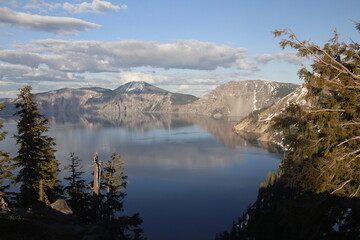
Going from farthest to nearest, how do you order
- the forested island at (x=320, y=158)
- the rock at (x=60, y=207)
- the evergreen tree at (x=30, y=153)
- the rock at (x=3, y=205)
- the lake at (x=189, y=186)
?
the lake at (x=189, y=186) < the evergreen tree at (x=30, y=153) < the rock at (x=60, y=207) < the rock at (x=3, y=205) < the forested island at (x=320, y=158)

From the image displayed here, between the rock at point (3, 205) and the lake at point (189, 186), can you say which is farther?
the lake at point (189, 186)

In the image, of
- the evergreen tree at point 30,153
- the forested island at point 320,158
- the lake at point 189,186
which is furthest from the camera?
the lake at point 189,186

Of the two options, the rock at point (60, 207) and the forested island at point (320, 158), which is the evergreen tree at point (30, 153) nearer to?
the rock at point (60, 207)

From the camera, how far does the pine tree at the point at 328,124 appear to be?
37.2 ft

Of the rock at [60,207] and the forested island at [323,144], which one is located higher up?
the forested island at [323,144]

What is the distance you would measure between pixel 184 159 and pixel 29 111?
433 feet

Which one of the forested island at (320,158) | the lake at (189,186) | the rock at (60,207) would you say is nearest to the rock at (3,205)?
the forested island at (320,158)

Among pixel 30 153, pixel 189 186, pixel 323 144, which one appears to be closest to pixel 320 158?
pixel 323 144

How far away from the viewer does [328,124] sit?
470 inches

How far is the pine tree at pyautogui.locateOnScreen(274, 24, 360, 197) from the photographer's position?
1134 centimetres

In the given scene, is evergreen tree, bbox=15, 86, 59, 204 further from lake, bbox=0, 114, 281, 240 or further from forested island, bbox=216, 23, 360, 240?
lake, bbox=0, 114, 281, 240

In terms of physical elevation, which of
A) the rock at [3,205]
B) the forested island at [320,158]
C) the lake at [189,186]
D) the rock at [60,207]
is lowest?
the lake at [189,186]

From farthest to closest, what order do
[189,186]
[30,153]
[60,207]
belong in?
[189,186] → [30,153] → [60,207]

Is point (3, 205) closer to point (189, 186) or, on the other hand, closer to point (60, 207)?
point (60, 207)
